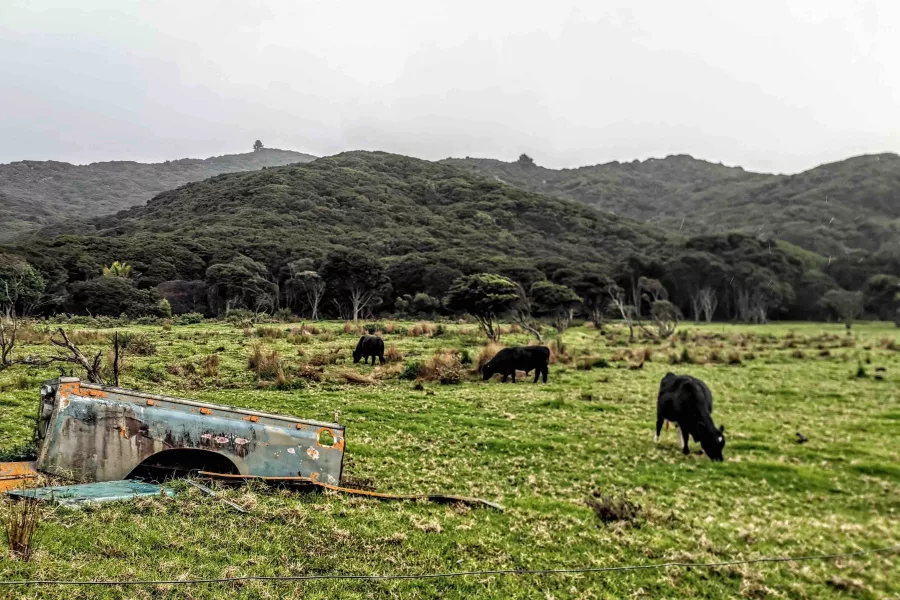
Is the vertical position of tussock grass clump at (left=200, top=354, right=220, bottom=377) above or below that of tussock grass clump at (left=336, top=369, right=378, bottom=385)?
above

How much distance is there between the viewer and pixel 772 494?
332 inches

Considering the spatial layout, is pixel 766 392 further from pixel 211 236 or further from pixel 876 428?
pixel 211 236

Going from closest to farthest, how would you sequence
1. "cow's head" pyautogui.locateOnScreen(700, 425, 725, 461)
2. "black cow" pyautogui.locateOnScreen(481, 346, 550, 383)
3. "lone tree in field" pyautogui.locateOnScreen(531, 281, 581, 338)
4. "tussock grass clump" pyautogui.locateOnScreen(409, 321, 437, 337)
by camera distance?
"cow's head" pyautogui.locateOnScreen(700, 425, 725, 461)
"black cow" pyautogui.locateOnScreen(481, 346, 550, 383)
"tussock grass clump" pyautogui.locateOnScreen(409, 321, 437, 337)
"lone tree in field" pyautogui.locateOnScreen(531, 281, 581, 338)

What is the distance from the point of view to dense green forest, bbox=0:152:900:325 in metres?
58.3

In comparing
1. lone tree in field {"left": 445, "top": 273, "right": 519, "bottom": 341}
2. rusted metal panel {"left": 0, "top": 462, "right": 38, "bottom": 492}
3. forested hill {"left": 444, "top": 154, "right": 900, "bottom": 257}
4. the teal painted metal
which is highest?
forested hill {"left": 444, "top": 154, "right": 900, "bottom": 257}

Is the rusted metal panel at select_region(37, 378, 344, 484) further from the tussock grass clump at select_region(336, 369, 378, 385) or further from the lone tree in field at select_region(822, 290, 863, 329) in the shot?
the lone tree in field at select_region(822, 290, 863, 329)

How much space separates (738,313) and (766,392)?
74.4m

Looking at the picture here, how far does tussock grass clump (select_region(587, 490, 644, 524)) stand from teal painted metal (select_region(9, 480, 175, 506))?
546 centimetres

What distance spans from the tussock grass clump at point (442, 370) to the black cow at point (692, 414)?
8416 millimetres

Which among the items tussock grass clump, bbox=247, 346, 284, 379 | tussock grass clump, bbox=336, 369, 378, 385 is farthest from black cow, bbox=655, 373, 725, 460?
tussock grass clump, bbox=247, 346, 284, 379

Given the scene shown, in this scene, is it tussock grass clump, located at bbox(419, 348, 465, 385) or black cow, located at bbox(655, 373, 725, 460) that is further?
tussock grass clump, located at bbox(419, 348, 465, 385)

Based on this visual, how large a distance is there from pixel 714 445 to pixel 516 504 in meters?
5.09

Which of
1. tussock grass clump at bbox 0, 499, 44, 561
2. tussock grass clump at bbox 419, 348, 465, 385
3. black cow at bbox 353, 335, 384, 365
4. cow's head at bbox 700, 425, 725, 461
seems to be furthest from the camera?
black cow at bbox 353, 335, 384, 365

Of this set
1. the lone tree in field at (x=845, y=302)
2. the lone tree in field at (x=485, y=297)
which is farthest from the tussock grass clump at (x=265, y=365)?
the lone tree in field at (x=845, y=302)
